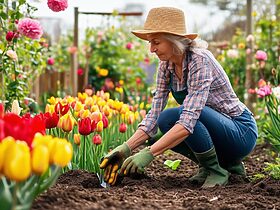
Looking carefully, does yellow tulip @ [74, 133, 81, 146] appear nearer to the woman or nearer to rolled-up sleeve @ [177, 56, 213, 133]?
the woman

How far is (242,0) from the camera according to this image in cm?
1002

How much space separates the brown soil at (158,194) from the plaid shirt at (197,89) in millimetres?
314

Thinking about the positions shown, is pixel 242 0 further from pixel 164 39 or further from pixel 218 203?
pixel 218 203

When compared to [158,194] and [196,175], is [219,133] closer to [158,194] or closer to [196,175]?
[196,175]

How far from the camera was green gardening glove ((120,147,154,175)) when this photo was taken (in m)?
2.85

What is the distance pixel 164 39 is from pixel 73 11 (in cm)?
446

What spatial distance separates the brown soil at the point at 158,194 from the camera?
79.0 inches

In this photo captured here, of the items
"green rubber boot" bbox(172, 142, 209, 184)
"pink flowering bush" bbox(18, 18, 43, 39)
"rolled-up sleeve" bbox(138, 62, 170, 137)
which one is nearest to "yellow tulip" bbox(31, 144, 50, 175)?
"rolled-up sleeve" bbox(138, 62, 170, 137)

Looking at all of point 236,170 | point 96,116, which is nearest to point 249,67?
point 236,170

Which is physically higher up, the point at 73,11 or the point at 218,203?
the point at 73,11

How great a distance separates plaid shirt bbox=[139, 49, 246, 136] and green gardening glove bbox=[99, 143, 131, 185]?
0.22 meters

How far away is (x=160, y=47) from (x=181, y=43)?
0.40ft

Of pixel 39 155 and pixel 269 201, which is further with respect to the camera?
pixel 269 201

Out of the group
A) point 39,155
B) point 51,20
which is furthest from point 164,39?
point 51,20
